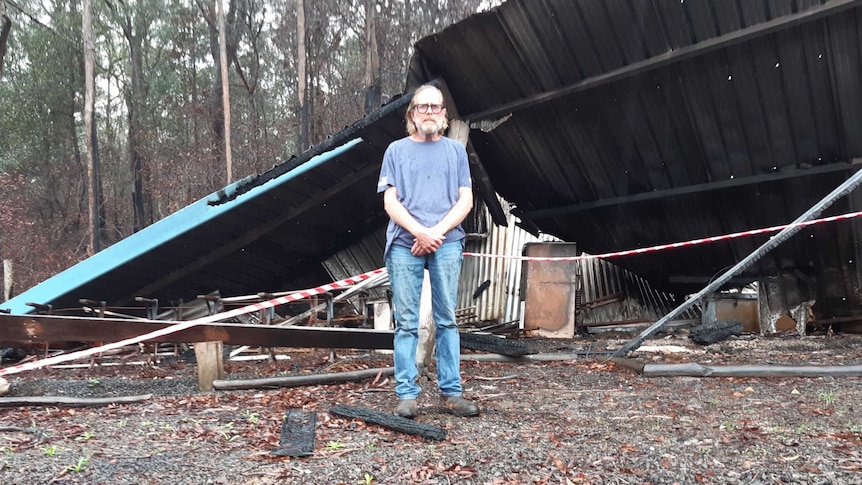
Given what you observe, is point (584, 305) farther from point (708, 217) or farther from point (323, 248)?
point (323, 248)

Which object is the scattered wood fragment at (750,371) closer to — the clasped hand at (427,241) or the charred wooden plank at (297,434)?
the clasped hand at (427,241)

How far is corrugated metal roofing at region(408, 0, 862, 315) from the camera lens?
18.7 ft

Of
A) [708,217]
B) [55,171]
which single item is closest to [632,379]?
[708,217]

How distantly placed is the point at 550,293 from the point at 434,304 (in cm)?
570

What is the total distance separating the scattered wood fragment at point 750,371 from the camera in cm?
474

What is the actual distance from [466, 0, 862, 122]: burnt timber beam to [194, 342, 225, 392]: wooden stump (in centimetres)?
424

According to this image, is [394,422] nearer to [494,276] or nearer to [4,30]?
[494,276]

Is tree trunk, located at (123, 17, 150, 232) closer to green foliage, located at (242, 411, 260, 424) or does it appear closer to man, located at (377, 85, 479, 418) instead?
green foliage, located at (242, 411, 260, 424)

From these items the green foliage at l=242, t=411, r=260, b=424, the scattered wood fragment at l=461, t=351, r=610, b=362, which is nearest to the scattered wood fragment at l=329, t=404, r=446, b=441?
the green foliage at l=242, t=411, r=260, b=424

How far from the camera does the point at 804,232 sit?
24.6 ft

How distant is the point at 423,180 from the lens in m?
3.79

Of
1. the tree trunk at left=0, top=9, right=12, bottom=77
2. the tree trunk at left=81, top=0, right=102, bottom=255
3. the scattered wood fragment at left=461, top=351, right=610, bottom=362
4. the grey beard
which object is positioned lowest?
the scattered wood fragment at left=461, top=351, right=610, bottom=362

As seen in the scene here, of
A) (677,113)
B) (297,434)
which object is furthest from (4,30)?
(297,434)

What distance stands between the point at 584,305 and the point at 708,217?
10.4ft
